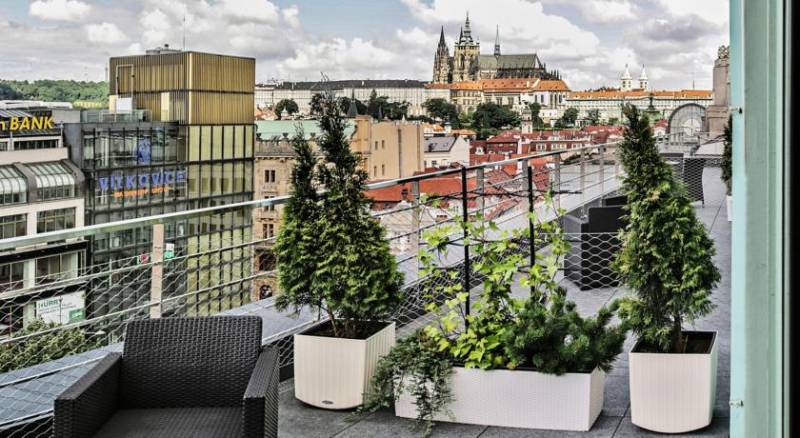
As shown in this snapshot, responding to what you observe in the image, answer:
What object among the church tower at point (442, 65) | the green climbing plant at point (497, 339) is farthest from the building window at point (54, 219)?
the church tower at point (442, 65)

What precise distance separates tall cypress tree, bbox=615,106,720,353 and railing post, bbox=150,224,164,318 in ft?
4.13

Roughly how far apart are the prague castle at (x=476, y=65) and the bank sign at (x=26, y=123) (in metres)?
30.5

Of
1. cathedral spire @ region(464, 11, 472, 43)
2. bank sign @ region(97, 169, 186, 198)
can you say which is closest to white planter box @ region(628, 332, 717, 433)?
bank sign @ region(97, 169, 186, 198)

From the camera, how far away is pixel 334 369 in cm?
246

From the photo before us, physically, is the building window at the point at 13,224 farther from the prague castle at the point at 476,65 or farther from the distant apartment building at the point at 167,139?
the prague castle at the point at 476,65

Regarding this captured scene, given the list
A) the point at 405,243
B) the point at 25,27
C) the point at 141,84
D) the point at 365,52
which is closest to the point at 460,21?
the point at 365,52

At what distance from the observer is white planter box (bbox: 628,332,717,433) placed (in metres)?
2.13

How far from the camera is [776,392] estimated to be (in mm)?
795

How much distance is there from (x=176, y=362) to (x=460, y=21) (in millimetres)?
65237

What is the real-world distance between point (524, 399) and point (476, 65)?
58.3m

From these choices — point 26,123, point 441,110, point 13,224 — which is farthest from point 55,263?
point 441,110

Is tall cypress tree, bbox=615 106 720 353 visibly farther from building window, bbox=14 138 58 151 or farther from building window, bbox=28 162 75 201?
building window, bbox=14 138 58 151

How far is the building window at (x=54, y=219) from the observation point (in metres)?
29.0

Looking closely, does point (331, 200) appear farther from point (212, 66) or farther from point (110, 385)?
point (212, 66)
